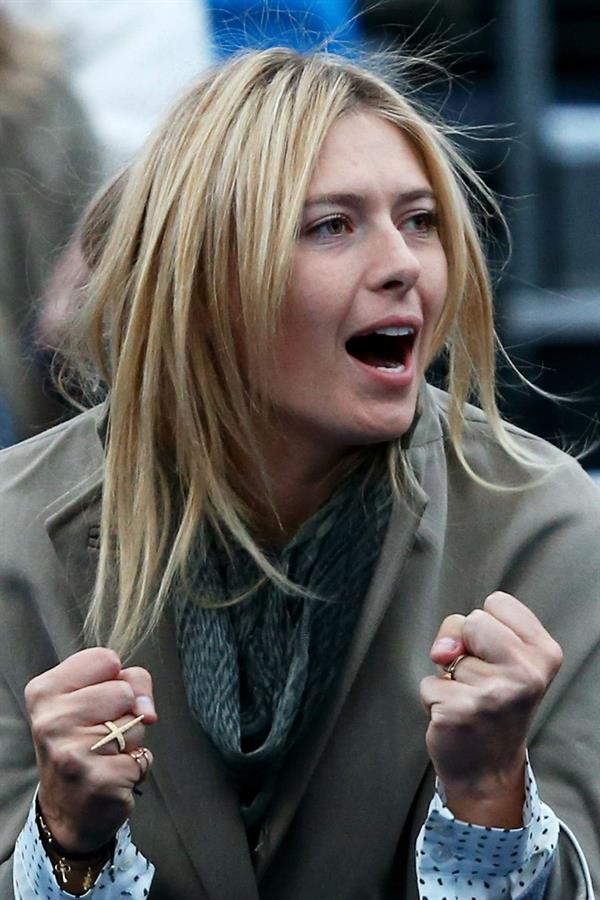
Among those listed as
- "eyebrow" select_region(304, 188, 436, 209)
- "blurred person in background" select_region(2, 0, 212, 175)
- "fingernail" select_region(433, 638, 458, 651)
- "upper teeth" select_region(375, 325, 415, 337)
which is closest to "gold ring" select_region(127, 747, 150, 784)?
"fingernail" select_region(433, 638, 458, 651)

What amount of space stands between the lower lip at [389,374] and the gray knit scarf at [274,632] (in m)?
0.15

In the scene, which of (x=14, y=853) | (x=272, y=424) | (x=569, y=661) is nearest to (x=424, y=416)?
(x=272, y=424)

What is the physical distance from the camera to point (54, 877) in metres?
2.12

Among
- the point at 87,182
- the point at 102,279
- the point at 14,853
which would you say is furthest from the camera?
the point at 87,182

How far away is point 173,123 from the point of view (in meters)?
2.32

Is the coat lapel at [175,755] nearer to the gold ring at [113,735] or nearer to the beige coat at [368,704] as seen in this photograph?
the beige coat at [368,704]

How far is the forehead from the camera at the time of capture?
2.25m

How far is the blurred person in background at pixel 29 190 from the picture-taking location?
312cm

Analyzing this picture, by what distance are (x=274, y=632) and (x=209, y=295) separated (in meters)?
0.42

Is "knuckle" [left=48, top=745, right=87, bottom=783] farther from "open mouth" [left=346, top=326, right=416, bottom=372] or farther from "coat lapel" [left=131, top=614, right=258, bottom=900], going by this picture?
"open mouth" [left=346, top=326, right=416, bottom=372]

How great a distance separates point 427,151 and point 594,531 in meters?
0.52

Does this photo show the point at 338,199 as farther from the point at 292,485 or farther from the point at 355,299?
the point at 292,485

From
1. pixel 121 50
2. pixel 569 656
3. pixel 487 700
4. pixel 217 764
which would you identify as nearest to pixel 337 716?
pixel 217 764

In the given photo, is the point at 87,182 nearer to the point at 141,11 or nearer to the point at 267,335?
the point at 141,11
